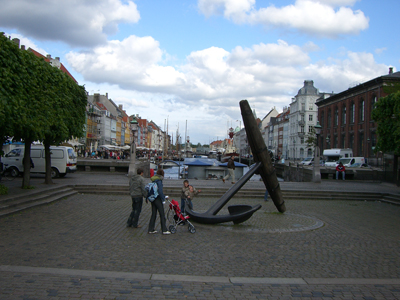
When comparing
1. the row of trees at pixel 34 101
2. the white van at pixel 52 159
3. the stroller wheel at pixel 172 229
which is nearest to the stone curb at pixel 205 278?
the stroller wheel at pixel 172 229

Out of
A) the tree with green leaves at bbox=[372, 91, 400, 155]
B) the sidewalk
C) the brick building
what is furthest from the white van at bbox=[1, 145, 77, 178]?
the brick building

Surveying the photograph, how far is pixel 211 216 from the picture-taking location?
1101cm

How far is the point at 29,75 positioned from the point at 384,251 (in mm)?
13455

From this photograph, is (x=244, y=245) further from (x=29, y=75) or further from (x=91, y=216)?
(x=29, y=75)

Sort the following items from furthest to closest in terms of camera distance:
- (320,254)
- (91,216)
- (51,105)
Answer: (51,105)
(91,216)
(320,254)

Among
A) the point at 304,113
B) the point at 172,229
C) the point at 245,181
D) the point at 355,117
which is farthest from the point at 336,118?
the point at 172,229

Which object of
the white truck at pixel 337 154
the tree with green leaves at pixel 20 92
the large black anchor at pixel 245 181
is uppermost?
the tree with green leaves at pixel 20 92

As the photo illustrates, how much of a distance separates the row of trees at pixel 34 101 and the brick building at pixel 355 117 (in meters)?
43.5

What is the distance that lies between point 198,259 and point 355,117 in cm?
6398

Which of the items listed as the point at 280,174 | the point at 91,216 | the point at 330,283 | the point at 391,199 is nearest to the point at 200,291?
the point at 330,283

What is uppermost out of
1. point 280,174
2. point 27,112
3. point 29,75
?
point 29,75

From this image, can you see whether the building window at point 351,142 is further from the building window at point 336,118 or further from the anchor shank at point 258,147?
the anchor shank at point 258,147

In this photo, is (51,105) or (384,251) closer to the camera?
(384,251)

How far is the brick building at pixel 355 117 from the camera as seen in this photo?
190 feet
